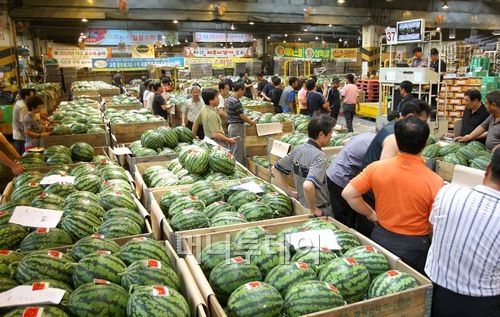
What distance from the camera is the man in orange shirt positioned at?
8.53 feet

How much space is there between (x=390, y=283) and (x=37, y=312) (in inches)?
66.8

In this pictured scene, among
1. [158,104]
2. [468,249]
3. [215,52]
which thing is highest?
[215,52]

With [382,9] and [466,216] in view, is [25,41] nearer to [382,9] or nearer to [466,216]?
[382,9]

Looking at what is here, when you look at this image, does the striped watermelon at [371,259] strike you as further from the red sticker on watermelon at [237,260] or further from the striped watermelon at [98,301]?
the striped watermelon at [98,301]

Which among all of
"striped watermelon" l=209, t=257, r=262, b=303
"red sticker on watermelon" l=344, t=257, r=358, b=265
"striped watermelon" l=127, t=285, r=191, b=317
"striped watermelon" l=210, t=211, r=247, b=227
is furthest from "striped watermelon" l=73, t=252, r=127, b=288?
"red sticker on watermelon" l=344, t=257, r=358, b=265

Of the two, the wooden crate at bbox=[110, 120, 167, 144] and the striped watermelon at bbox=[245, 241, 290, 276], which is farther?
the wooden crate at bbox=[110, 120, 167, 144]

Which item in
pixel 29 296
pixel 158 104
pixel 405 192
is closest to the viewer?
pixel 29 296

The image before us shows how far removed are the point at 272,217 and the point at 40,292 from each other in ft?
5.69

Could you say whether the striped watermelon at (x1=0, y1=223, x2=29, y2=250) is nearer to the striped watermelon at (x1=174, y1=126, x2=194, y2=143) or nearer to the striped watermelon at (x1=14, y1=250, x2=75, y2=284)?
the striped watermelon at (x1=14, y1=250, x2=75, y2=284)

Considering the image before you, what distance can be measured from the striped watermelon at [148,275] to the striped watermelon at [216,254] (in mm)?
252

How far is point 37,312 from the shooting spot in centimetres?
182

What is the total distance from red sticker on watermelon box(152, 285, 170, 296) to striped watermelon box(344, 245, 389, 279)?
3.63 ft

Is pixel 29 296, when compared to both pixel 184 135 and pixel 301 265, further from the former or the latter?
pixel 184 135

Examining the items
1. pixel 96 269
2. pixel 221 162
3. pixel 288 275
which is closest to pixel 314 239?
pixel 288 275
